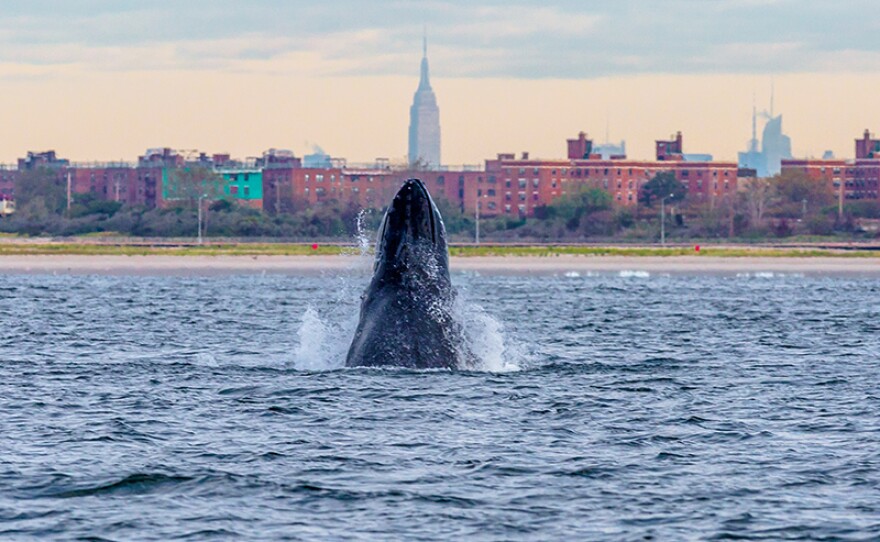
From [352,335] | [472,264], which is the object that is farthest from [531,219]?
[352,335]

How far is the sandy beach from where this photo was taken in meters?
98.5

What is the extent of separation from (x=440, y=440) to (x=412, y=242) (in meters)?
3.61

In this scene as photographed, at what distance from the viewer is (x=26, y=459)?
1983 centimetres

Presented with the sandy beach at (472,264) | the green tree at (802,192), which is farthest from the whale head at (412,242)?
the green tree at (802,192)

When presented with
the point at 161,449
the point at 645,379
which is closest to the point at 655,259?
the point at 645,379

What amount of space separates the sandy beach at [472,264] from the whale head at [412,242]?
70.9 meters

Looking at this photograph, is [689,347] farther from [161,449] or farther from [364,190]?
[364,190]

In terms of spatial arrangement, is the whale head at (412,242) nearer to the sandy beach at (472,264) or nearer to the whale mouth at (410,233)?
the whale mouth at (410,233)

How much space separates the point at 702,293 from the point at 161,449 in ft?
186

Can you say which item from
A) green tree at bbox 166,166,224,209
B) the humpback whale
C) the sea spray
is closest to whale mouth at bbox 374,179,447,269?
the humpback whale

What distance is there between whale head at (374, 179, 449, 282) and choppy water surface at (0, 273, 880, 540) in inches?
64.8

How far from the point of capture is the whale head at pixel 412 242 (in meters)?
23.4

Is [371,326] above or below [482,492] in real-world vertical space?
above

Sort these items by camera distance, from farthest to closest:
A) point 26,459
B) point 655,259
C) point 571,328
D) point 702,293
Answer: point 655,259 → point 702,293 → point 571,328 → point 26,459
